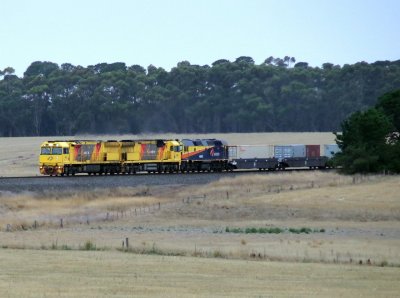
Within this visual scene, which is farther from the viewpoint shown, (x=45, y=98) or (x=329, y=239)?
(x=45, y=98)

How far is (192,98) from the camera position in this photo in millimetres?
172250

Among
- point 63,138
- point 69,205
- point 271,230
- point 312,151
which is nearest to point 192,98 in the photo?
point 63,138

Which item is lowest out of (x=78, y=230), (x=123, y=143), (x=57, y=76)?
(x=78, y=230)

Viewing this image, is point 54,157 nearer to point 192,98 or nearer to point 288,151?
point 288,151

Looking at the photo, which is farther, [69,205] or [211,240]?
[69,205]

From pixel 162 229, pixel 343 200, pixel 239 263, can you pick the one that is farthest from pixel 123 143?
pixel 239 263

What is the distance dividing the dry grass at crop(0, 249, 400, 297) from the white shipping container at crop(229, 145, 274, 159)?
190 feet

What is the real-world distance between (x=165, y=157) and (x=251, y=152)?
32.4 feet

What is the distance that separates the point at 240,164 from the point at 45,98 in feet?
257

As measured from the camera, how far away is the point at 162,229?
169 ft

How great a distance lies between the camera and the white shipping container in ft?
308

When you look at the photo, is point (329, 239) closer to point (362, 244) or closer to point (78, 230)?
point (362, 244)

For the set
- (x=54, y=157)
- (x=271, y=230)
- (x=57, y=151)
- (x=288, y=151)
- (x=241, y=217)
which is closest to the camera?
(x=271, y=230)

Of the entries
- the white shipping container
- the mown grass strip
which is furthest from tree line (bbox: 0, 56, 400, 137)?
the mown grass strip
